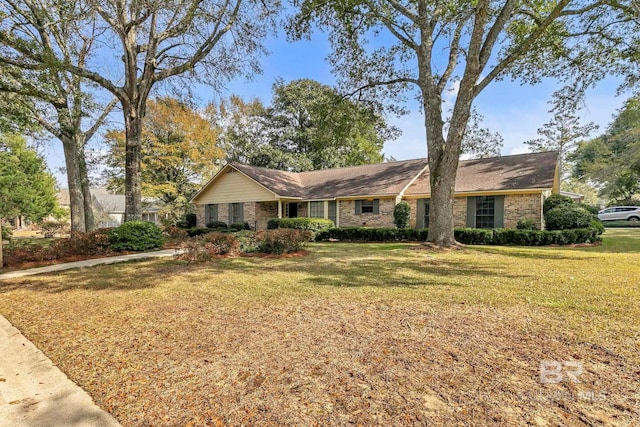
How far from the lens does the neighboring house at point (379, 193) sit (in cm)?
1600

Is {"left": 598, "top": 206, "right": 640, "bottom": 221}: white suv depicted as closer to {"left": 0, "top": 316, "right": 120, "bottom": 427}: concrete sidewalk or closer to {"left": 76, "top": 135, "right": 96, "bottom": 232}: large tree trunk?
{"left": 0, "top": 316, "right": 120, "bottom": 427}: concrete sidewalk

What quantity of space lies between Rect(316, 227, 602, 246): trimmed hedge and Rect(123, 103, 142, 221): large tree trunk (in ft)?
30.8

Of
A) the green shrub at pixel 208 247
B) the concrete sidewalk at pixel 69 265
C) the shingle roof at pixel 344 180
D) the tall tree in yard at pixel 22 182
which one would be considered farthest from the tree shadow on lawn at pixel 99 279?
the tall tree in yard at pixel 22 182

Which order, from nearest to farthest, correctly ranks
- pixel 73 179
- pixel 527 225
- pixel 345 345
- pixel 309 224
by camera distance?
pixel 345 345 → pixel 527 225 → pixel 73 179 → pixel 309 224

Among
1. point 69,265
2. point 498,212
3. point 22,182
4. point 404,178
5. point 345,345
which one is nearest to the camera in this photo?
point 345,345

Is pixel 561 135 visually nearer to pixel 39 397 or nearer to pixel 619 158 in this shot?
pixel 619 158

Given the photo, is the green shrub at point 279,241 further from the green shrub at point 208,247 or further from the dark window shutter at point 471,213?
the dark window shutter at point 471,213

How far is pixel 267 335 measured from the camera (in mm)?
3707

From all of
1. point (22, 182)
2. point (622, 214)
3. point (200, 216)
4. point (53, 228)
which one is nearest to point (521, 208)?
point (622, 214)

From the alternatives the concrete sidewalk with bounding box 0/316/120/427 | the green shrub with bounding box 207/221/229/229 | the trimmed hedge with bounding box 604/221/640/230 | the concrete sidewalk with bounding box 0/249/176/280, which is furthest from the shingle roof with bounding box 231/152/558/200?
the concrete sidewalk with bounding box 0/316/120/427

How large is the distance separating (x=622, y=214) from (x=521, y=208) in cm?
Result: 2138

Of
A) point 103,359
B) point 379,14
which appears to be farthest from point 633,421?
point 379,14

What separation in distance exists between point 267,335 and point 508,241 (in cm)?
1303

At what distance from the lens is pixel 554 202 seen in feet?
47.2
